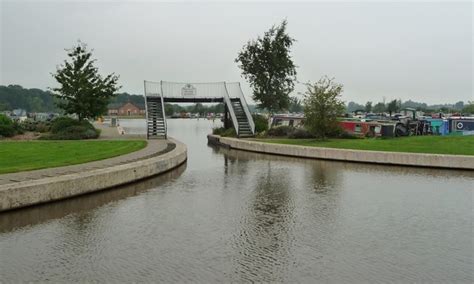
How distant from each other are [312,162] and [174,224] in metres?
15.3

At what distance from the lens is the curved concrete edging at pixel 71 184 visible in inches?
485

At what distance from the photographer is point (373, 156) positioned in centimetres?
2441

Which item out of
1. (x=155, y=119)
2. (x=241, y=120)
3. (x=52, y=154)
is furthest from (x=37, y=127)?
(x=52, y=154)

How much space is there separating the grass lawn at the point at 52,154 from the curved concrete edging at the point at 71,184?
A: 2480mm

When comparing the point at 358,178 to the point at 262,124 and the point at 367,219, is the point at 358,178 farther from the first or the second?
the point at 262,124

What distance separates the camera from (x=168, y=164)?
21.0 m

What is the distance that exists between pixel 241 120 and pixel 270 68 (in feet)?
21.8

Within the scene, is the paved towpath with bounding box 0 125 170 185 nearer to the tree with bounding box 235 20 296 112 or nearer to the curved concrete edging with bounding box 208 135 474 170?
the curved concrete edging with bounding box 208 135 474 170

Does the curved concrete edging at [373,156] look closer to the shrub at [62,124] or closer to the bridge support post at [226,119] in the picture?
the bridge support post at [226,119]

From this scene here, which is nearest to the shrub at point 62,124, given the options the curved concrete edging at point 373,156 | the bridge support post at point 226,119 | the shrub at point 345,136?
the curved concrete edging at point 373,156

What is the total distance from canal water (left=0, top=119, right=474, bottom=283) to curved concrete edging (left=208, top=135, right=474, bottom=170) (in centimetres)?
423

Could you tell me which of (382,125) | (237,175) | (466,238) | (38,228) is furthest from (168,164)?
(382,125)

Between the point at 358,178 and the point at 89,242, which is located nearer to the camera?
the point at 89,242

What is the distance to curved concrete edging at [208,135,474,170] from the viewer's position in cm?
2214
